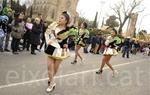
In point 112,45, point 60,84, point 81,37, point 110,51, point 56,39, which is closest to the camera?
point 56,39

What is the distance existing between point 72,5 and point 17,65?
9018 cm

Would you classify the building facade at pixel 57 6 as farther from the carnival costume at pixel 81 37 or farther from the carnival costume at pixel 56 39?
the carnival costume at pixel 56 39

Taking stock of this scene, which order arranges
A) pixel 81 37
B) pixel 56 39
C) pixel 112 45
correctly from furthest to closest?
pixel 81 37 < pixel 112 45 < pixel 56 39

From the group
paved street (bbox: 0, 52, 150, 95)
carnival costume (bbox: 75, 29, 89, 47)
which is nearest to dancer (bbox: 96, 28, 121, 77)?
paved street (bbox: 0, 52, 150, 95)

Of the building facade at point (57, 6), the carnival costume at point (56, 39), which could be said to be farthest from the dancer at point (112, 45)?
the building facade at point (57, 6)

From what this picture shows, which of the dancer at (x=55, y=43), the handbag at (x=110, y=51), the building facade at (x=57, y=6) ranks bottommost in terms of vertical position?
the building facade at (x=57, y=6)

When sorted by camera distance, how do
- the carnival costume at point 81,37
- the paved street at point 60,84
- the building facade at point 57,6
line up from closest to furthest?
the paved street at point 60,84 < the carnival costume at point 81,37 < the building facade at point 57,6

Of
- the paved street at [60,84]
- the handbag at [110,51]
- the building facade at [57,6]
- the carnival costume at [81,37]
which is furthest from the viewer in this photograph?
the building facade at [57,6]

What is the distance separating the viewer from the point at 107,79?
504 inches

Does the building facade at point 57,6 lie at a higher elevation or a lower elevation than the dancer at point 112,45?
lower

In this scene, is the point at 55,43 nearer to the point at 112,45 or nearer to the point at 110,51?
the point at 110,51

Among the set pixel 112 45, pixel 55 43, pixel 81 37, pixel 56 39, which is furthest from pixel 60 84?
pixel 81 37

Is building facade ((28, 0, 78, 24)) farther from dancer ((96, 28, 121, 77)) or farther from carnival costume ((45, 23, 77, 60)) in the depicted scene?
carnival costume ((45, 23, 77, 60))

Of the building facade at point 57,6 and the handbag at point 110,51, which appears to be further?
the building facade at point 57,6
